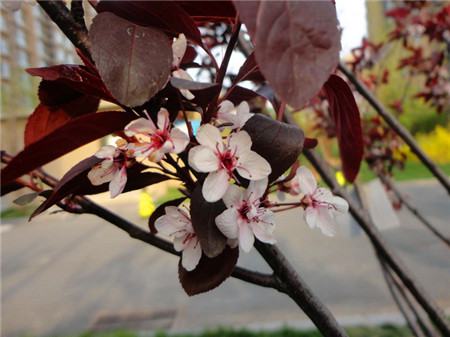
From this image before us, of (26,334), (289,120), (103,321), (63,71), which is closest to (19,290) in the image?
(26,334)

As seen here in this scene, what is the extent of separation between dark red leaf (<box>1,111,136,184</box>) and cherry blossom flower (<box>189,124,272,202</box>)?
0.22 feet

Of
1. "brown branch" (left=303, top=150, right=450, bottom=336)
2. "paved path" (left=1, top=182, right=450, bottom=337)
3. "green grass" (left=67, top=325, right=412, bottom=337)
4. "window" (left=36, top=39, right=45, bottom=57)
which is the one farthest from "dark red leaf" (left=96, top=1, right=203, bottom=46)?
"window" (left=36, top=39, right=45, bottom=57)

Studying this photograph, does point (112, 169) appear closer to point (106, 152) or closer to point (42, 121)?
point (106, 152)

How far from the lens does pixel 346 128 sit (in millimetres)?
414

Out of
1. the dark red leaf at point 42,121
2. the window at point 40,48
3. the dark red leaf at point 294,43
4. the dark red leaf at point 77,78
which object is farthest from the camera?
the window at point 40,48

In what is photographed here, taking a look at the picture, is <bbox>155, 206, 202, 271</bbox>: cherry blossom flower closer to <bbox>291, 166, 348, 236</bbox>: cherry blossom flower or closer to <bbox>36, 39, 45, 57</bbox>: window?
<bbox>291, 166, 348, 236</bbox>: cherry blossom flower

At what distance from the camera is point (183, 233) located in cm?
34

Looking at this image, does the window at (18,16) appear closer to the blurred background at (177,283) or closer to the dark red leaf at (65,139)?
the dark red leaf at (65,139)

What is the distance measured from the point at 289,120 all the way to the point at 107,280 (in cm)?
340

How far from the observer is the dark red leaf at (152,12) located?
0.91ft

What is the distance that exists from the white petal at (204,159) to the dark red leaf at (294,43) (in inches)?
3.7

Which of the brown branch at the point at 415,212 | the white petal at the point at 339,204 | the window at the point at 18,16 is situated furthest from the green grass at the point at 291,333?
the white petal at the point at 339,204

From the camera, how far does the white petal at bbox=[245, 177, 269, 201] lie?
12.2 inches

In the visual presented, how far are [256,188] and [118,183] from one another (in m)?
0.11
